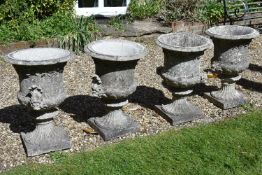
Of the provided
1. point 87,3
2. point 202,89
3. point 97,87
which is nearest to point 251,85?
point 202,89

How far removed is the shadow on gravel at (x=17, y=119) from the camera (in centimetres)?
588

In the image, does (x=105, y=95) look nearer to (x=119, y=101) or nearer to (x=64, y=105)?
(x=119, y=101)

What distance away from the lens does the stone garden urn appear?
5285 millimetres

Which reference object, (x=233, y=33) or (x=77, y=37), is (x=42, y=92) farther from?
(x=77, y=37)

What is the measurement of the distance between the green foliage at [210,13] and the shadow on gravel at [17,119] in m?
5.05

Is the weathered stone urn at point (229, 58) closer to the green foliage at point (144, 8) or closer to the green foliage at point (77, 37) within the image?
the green foliage at point (77, 37)

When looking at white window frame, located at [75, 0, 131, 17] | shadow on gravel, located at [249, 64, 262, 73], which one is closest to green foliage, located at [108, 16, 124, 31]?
white window frame, located at [75, 0, 131, 17]

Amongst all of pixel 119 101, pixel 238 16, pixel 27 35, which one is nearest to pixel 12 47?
pixel 27 35

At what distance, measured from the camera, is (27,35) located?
27.9ft

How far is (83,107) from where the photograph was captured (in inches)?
258

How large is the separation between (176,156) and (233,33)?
2.28 metres

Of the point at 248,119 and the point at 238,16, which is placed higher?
the point at 238,16

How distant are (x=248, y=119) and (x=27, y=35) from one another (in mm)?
4358

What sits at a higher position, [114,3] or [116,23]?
[114,3]
